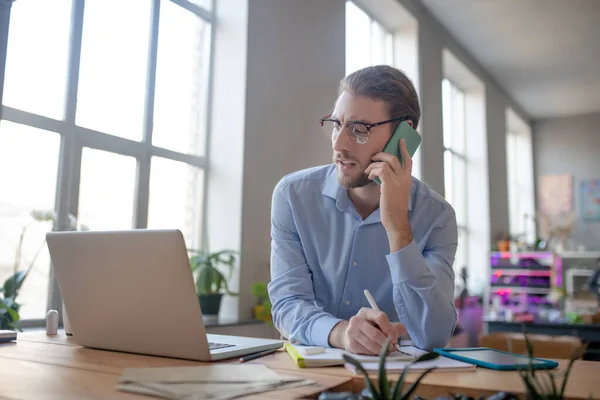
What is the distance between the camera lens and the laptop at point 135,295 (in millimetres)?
1109

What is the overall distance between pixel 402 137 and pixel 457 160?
678cm

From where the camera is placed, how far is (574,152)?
33.8 ft

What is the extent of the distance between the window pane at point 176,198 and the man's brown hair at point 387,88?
2.06 metres

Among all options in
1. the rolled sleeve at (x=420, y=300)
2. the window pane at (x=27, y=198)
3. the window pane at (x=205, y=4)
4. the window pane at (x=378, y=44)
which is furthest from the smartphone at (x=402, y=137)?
the window pane at (x=378, y=44)

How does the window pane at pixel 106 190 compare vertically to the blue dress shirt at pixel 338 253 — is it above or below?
above

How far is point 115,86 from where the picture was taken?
3279 millimetres

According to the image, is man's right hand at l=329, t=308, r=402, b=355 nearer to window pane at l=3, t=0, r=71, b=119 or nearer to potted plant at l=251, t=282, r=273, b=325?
window pane at l=3, t=0, r=71, b=119

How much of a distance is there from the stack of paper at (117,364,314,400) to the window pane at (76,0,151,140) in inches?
92.8

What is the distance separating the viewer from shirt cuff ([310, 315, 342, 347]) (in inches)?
53.2

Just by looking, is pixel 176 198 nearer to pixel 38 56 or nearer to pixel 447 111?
pixel 38 56

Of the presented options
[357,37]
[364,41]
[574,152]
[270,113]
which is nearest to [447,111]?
[364,41]

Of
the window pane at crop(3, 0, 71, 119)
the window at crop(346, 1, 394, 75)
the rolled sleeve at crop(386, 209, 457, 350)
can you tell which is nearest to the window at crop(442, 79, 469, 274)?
the window at crop(346, 1, 394, 75)

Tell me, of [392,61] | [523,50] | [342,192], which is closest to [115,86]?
[342,192]

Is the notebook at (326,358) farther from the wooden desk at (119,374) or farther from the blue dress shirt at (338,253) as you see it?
the blue dress shirt at (338,253)
